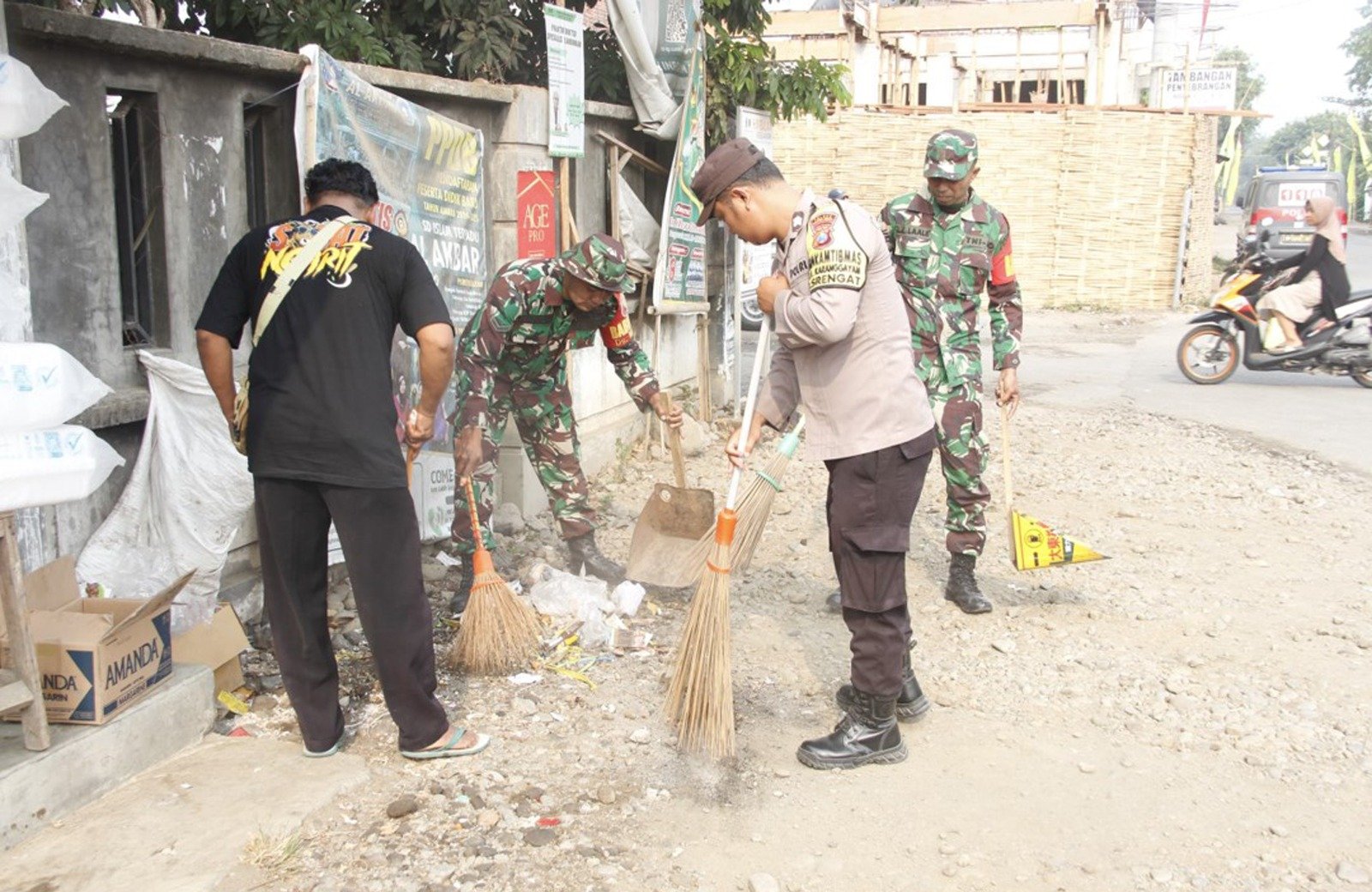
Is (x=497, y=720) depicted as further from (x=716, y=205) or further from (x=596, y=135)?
(x=596, y=135)

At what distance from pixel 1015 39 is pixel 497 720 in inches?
842

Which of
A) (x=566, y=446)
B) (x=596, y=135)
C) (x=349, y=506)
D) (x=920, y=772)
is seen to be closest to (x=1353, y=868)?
(x=920, y=772)

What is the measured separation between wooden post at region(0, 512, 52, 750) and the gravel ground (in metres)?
0.71

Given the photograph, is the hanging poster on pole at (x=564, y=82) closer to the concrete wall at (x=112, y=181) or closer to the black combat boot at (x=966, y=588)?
the concrete wall at (x=112, y=181)

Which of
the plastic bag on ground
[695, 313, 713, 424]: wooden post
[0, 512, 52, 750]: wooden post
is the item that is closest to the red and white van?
[695, 313, 713, 424]: wooden post

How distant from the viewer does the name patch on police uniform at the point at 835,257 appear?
122 inches

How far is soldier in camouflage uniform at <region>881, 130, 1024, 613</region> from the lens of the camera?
4820 millimetres

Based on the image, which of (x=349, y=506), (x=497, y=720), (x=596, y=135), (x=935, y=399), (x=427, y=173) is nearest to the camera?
(x=349, y=506)

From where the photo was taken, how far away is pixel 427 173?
5281 millimetres

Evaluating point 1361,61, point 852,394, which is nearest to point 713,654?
point 852,394

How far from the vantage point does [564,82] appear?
20.5ft

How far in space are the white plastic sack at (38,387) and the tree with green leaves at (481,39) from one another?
2102mm

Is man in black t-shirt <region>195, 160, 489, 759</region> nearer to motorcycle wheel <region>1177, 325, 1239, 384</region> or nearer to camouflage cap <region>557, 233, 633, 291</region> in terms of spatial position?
camouflage cap <region>557, 233, 633, 291</region>

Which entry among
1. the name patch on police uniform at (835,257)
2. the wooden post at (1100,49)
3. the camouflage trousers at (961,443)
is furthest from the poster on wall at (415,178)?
the wooden post at (1100,49)
